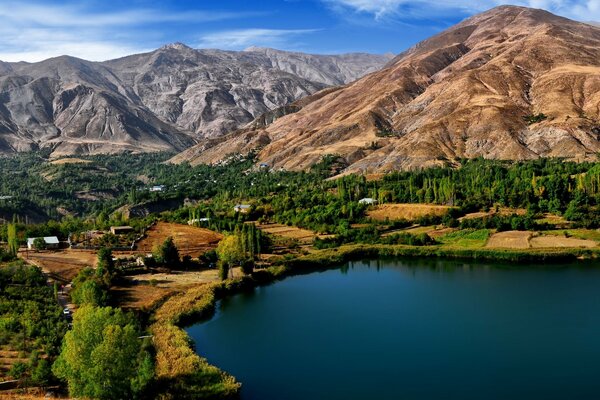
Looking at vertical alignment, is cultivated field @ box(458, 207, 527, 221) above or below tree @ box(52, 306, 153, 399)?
above

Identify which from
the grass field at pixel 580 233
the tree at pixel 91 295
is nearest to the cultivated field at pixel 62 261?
the tree at pixel 91 295

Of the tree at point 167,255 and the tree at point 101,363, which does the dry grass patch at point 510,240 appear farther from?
the tree at point 101,363

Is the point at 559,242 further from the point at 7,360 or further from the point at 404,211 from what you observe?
the point at 7,360

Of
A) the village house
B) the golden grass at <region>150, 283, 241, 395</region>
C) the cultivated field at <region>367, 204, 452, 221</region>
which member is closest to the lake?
the golden grass at <region>150, 283, 241, 395</region>

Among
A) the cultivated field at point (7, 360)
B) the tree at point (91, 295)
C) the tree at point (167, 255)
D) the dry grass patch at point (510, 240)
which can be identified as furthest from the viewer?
the dry grass patch at point (510, 240)

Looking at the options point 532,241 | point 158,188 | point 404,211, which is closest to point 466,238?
point 532,241

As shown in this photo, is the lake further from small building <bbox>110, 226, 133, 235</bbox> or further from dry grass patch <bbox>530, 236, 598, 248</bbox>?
small building <bbox>110, 226, 133, 235</bbox>

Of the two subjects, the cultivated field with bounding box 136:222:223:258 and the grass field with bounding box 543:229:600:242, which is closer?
the cultivated field with bounding box 136:222:223:258
